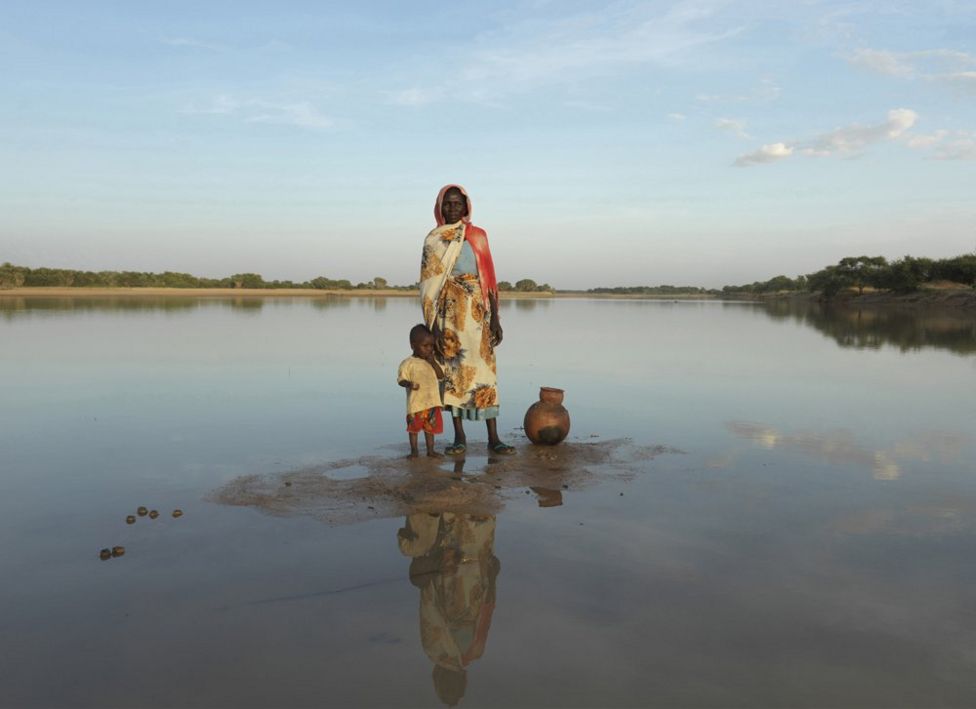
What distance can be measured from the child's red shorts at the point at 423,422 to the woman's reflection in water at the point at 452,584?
1882 millimetres

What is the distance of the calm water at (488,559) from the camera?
9.27 ft

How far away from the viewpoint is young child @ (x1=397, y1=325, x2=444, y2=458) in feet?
22.1

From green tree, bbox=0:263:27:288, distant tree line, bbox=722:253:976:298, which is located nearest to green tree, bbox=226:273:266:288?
green tree, bbox=0:263:27:288

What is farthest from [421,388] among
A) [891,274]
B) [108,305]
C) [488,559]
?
[891,274]

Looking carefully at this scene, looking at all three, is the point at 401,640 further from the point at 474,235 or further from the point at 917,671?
the point at 474,235

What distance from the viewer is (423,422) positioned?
→ 22.3ft

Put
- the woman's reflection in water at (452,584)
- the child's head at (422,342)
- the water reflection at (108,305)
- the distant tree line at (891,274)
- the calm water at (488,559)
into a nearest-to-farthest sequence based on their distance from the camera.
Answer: the calm water at (488,559), the woman's reflection in water at (452,584), the child's head at (422,342), the water reflection at (108,305), the distant tree line at (891,274)

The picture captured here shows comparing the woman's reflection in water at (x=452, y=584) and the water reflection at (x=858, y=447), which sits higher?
the water reflection at (x=858, y=447)

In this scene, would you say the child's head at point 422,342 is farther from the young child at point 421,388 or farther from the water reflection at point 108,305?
the water reflection at point 108,305

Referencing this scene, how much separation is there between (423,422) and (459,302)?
4.26ft

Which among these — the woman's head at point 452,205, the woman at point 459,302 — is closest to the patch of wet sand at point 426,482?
the woman at point 459,302

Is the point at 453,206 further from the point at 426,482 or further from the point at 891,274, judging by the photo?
the point at 891,274

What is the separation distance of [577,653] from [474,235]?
4.86 metres

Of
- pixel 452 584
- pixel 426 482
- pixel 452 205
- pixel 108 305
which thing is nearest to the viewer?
pixel 452 584
